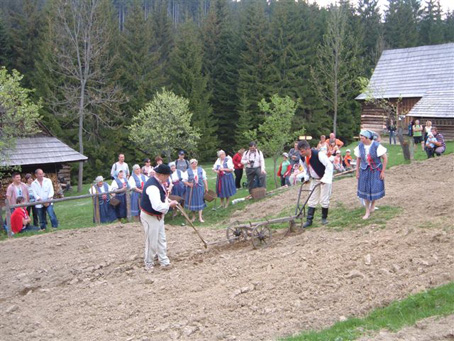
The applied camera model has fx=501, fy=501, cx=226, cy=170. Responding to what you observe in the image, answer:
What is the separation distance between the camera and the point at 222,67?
45562mm

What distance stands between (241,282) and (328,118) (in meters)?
37.4

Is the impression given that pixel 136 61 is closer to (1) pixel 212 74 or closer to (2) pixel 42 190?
(1) pixel 212 74

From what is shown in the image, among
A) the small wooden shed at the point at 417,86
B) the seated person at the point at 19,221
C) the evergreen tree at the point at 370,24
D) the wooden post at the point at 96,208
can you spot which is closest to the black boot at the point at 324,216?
the wooden post at the point at 96,208

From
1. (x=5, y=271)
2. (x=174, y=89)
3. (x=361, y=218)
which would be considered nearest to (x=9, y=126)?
(x=5, y=271)

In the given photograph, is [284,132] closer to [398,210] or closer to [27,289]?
[398,210]

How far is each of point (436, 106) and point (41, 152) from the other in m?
21.2

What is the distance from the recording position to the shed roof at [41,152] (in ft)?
77.2

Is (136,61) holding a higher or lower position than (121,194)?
higher

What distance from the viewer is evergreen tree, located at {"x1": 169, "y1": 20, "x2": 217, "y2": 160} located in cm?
4003

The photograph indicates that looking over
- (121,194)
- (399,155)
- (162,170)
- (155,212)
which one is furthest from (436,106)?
(155,212)

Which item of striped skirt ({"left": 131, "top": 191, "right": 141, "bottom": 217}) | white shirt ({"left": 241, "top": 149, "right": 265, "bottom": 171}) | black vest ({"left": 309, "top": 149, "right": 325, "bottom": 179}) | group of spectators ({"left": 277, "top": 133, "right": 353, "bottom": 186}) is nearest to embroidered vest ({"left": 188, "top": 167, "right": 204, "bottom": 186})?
striped skirt ({"left": 131, "top": 191, "right": 141, "bottom": 217})

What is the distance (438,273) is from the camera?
6.66m

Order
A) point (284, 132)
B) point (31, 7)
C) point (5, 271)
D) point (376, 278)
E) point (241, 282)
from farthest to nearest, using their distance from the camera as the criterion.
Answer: point (31, 7) < point (284, 132) < point (5, 271) < point (241, 282) < point (376, 278)

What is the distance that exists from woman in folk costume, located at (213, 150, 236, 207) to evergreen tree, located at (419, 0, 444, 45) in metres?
51.2
